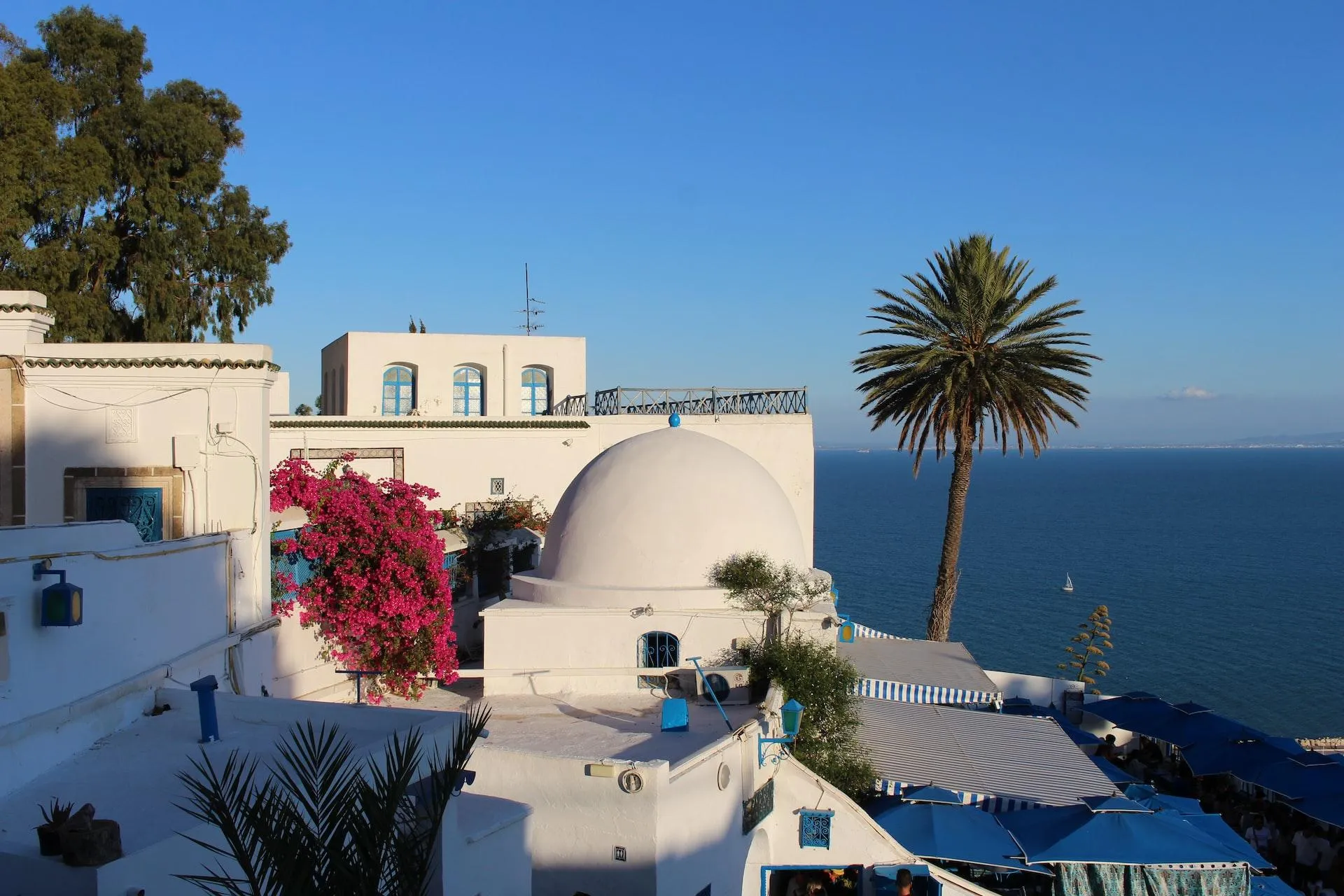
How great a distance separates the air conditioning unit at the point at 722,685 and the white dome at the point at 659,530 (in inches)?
40.4

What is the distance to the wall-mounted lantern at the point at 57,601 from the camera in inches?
331

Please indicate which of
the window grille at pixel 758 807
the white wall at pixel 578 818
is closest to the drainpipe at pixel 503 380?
the window grille at pixel 758 807

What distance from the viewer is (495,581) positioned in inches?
830

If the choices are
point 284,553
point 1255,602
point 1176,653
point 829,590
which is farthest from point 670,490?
point 1255,602

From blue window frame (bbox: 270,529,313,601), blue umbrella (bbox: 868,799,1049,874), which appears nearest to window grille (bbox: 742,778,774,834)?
blue umbrella (bbox: 868,799,1049,874)

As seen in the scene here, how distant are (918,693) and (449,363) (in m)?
15.7

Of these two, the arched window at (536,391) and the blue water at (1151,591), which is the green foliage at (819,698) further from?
the blue water at (1151,591)

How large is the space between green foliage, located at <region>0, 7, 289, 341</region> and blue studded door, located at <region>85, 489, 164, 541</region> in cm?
867

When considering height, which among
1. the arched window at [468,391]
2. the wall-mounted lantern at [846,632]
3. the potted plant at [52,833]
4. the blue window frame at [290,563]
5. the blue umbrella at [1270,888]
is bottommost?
the blue umbrella at [1270,888]

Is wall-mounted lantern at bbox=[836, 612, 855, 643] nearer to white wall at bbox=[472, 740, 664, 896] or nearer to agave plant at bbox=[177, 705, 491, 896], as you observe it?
white wall at bbox=[472, 740, 664, 896]

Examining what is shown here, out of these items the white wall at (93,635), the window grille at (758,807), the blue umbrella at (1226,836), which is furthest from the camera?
the blue umbrella at (1226,836)

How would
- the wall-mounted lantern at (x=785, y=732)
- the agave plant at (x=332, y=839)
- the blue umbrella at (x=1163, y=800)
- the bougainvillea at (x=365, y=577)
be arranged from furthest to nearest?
the blue umbrella at (x=1163, y=800), the bougainvillea at (x=365, y=577), the wall-mounted lantern at (x=785, y=732), the agave plant at (x=332, y=839)

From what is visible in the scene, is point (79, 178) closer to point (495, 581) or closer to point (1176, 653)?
point (495, 581)

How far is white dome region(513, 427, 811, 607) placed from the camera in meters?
16.2
